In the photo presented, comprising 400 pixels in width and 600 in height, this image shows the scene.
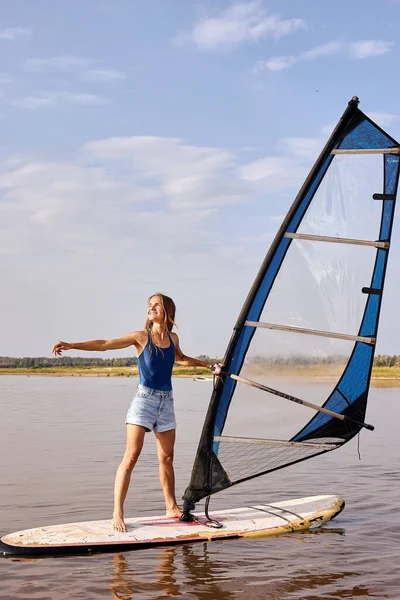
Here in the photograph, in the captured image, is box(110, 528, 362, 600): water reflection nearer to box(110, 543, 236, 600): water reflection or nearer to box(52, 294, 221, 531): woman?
box(110, 543, 236, 600): water reflection

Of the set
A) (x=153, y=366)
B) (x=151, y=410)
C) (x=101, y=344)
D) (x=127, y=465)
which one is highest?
(x=101, y=344)

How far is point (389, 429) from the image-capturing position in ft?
47.4

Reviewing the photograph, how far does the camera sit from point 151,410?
5.71 m

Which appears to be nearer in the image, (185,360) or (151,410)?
(151,410)

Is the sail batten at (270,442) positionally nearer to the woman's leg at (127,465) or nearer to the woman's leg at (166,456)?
the woman's leg at (166,456)

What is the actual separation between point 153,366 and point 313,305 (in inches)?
50.8

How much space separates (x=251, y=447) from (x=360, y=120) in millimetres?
2632

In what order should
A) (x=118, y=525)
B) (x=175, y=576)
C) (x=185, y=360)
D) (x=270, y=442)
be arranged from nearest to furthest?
(x=175, y=576) → (x=118, y=525) → (x=270, y=442) → (x=185, y=360)

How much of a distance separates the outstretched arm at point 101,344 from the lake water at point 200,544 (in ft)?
4.18

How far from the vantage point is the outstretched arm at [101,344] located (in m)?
5.30

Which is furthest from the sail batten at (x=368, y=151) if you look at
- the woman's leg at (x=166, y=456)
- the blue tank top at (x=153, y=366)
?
the woman's leg at (x=166, y=456)

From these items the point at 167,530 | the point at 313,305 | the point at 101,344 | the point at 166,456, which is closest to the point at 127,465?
the point at 166,456

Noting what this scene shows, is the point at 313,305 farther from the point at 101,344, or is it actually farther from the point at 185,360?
the point at 101,344

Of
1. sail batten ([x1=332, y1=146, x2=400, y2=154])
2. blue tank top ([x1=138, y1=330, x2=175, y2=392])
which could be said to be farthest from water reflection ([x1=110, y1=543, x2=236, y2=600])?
sail batten ([x1=332, y1=146, x2=400, y2=154])
